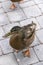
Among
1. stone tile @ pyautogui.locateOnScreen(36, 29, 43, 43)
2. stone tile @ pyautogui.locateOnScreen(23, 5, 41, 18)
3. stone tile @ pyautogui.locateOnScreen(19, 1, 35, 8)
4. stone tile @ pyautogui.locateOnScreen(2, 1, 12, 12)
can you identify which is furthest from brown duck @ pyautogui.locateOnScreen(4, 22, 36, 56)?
stone tile @ pyautogui.locateOnScreen(19, 1, 35, 8)

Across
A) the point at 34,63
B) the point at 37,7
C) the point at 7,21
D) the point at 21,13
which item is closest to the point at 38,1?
the point at 37,7

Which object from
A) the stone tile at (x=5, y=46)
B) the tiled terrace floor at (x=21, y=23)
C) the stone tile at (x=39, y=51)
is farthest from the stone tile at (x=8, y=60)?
the stone tile at (x=39, y=51)

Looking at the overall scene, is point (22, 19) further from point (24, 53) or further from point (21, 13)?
point (24, 53)

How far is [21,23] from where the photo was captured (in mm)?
4098

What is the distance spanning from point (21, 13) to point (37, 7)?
433mm

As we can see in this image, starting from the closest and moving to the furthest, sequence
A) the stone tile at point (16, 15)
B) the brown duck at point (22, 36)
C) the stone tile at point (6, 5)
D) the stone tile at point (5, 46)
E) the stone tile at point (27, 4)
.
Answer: the brown duck at point (22, 36) → the stone tile at point (5, 46) → the stone tile at point (16, 15) → the stone tile at point (6, 5) → the stone tile at point (27, 4)

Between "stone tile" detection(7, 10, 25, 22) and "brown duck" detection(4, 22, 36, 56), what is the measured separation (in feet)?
3.28

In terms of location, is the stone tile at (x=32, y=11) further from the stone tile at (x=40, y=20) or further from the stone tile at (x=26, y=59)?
the stone tile at (x=26, y=59)

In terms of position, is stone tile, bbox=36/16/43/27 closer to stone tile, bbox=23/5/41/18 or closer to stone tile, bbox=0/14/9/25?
stone tile, bbox=23/5/41/18

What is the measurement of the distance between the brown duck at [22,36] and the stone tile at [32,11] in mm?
1199

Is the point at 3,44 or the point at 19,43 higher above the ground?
the point at 19,43

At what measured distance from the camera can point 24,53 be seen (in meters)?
3.38

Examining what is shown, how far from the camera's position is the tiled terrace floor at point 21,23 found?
333 centimetres

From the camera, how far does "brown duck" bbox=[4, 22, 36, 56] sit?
2947 millimetres
